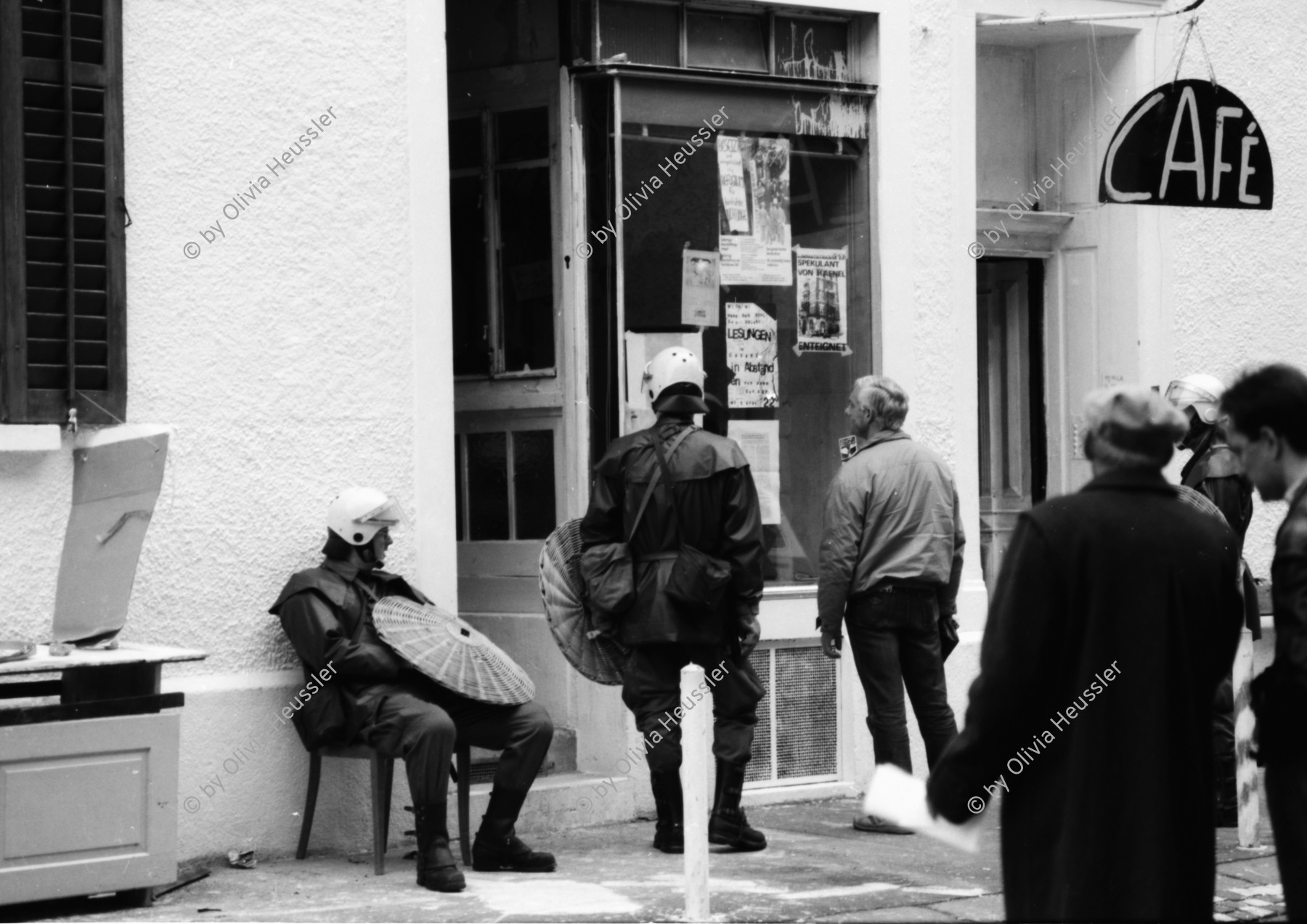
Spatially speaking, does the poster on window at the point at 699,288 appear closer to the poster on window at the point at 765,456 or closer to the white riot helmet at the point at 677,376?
the poster on window at the point at 765,456

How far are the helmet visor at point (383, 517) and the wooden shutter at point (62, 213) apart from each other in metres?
0.98

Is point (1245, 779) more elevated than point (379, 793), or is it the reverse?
point (379, 793)

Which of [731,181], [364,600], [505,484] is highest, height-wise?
[731,181]

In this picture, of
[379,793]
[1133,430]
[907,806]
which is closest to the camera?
[907,806]

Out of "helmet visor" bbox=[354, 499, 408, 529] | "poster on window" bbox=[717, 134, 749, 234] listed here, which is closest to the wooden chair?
"helmet visor" bbox=[354, 499, 408, 529]

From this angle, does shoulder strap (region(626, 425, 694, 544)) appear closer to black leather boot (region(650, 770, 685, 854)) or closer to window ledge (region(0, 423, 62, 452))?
black leather boot (region(650, 770, 685, 854))

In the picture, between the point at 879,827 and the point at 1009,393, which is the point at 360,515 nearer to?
the point at 879,827

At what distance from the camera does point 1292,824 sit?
14.3 ft

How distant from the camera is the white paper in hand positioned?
400 centimetres

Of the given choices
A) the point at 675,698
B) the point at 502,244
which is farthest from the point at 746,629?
the point at 502,244

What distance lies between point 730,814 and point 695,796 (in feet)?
5.29

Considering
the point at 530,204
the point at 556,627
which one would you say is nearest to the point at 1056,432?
the point at 530,204

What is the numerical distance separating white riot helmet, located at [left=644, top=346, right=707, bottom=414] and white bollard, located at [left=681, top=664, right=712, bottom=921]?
1655 mm

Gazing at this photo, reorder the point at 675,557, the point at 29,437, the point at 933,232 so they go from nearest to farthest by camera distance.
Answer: the point at 29,437 < the point at 675,557 < the point at 933,232
